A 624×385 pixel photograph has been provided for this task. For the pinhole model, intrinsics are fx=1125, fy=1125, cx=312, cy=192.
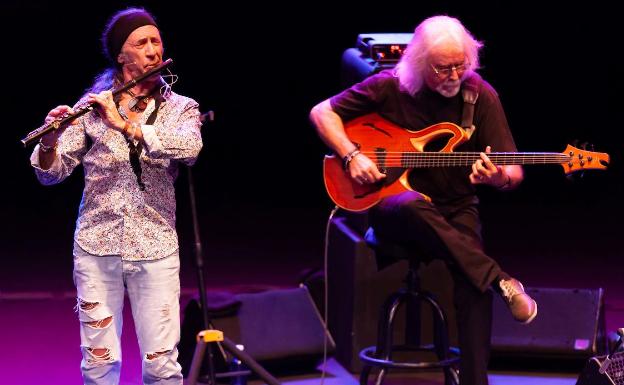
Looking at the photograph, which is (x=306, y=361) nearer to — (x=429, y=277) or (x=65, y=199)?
(x=429, y=277)

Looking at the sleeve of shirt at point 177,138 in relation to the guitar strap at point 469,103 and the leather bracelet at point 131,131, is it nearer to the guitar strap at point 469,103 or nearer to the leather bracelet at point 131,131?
the leather bracelet at point 131,131

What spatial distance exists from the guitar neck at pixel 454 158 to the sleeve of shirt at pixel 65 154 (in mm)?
1241

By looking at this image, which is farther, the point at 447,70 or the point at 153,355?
the point at 447,70

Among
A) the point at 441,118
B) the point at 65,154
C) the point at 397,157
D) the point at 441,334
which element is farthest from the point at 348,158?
the point at 65,154

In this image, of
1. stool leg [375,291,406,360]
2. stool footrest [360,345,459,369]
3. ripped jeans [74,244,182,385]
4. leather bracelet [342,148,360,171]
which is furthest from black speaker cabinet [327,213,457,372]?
ripped jeans [74,244,182,385]

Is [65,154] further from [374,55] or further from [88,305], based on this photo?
[374,55]

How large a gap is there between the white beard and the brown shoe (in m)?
0.81

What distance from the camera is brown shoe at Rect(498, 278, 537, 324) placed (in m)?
4.31

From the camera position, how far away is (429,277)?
5.47 meters

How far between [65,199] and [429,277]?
4.29m

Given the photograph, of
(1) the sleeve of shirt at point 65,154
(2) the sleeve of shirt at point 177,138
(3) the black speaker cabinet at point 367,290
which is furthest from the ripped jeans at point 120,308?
(3) the black speaker cabinet at point 367,290

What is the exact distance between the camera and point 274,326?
5430 mm

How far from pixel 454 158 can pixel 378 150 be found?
1.10ft

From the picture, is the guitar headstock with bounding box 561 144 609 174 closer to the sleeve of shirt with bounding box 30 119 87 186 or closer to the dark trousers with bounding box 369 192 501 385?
the dark trousers with bounding box 369 192 501 385
